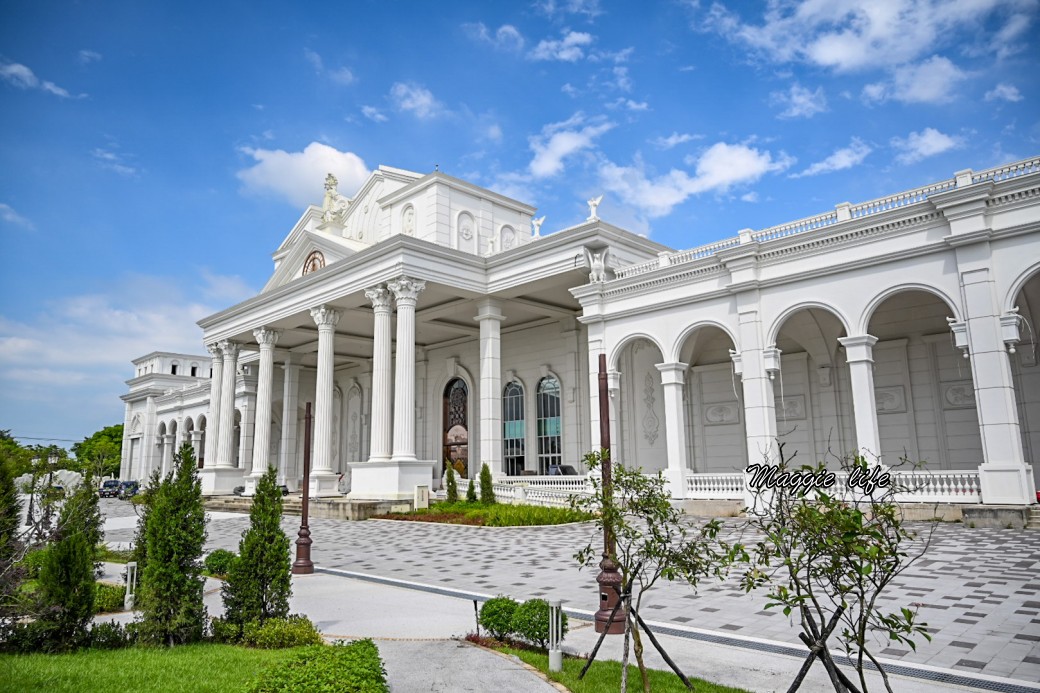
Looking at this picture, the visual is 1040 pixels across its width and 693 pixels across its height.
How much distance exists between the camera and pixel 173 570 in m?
7.31

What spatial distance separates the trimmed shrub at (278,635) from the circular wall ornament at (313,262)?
25613mm

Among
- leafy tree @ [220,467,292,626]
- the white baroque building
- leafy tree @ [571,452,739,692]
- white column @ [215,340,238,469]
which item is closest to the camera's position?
leafy tree @ [571,452,739,692]

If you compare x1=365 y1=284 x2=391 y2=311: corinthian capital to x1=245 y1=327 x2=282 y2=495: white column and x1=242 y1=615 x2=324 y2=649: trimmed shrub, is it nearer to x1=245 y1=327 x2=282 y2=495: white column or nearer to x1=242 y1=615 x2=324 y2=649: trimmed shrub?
x1=245 y1=327 x2=282 y2=495: white column

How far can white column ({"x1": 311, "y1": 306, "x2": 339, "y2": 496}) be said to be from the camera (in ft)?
95.7

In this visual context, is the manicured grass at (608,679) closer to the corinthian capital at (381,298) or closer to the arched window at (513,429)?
the corinthian capital at (381,298)

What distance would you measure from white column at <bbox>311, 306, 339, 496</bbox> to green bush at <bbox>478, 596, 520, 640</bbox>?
22.4m

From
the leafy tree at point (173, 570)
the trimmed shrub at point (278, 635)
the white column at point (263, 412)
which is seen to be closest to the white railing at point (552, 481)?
the white column at point (263, 412)

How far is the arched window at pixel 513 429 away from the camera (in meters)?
34.5

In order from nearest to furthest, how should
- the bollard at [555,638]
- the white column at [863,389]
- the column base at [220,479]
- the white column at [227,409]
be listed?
the bollard at [555,638] < the white column at [863,389] < the column base at [220,479] < the white column at [227,409]

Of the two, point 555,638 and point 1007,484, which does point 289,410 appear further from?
point 555,638

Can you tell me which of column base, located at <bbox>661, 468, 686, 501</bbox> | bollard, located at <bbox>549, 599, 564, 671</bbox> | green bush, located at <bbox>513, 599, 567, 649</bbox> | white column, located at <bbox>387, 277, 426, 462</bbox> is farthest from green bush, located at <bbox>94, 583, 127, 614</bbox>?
column base, located at <bbox>661, 468, 686, 501</bbox>

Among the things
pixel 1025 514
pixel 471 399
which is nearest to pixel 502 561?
pixel 1025 514

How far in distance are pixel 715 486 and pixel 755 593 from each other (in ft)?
38.8

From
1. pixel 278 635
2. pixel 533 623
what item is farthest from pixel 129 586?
pixel 533 623
